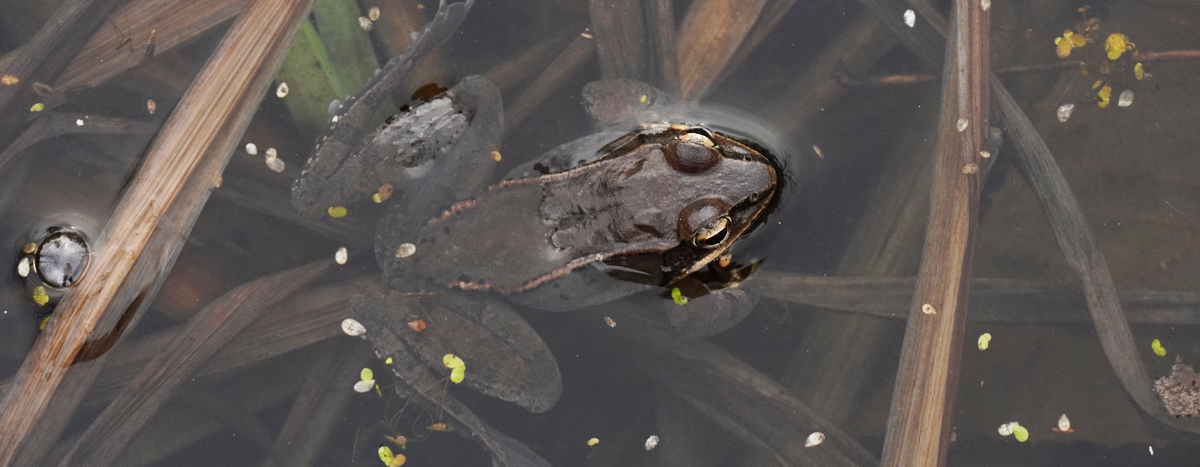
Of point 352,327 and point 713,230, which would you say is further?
point 352,327

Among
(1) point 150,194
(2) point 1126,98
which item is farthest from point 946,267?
(1) point 150,194

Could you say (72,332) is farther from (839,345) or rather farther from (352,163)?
(839,345)

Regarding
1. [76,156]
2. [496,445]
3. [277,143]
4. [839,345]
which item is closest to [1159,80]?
[839,345]

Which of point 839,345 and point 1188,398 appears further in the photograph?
point 839,345

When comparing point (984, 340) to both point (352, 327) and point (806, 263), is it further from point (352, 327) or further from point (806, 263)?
point (352, 327)

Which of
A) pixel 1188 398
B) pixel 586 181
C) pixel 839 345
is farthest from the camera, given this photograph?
pixel 839 345
